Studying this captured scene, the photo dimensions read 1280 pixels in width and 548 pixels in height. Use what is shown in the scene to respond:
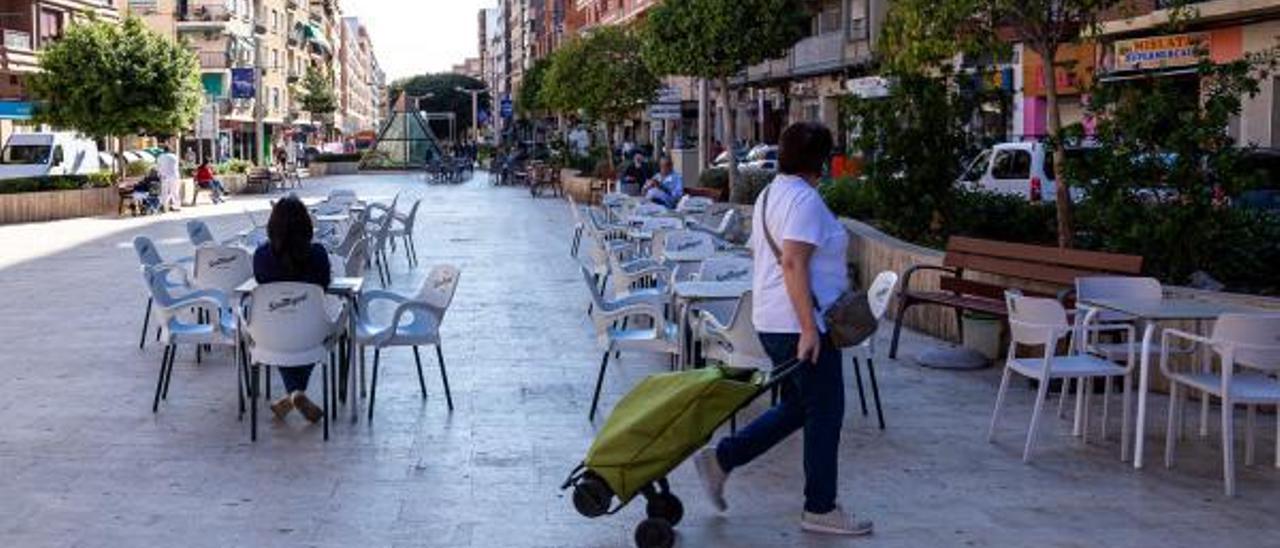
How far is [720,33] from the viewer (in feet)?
75.5

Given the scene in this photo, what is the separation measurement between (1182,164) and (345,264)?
21.2 ft

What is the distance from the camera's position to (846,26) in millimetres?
42750

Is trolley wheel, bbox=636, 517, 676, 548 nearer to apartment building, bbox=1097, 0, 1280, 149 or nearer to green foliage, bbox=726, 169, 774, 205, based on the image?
green foliage, bbox=726, 169, 774, 205

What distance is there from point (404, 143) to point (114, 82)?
33836mm

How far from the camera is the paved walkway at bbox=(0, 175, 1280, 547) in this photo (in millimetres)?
5918

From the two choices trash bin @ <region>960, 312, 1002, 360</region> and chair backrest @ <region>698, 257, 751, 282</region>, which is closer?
chair backrest @ <region>698, 257, 751, 282</region>

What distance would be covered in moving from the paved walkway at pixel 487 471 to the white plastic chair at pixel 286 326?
43 cm

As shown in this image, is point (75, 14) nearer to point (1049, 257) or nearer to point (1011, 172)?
point (1011, 172)

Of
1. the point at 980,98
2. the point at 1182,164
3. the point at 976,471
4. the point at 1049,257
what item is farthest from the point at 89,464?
the point at 980,98

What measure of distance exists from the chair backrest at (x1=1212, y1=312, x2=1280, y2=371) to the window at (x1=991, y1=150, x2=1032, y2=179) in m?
13.2

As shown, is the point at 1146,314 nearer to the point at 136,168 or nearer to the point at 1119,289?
the point at 1119,289

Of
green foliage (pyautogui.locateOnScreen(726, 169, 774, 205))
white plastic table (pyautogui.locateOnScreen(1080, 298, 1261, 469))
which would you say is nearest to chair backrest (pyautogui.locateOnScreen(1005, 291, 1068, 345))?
white plastic table (pyautogui.locateOnScreen(1080, 298, 1261, 469))

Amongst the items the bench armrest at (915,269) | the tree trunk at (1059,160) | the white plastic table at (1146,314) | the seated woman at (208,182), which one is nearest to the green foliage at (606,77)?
the seated woman at (208,182)

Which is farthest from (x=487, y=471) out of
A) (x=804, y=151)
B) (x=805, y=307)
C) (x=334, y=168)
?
(x=334, y=168)
